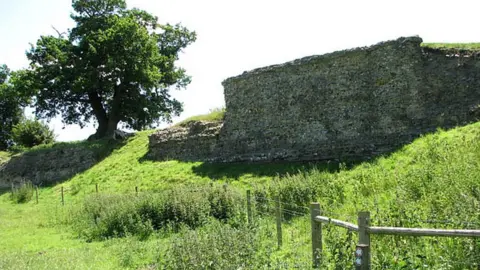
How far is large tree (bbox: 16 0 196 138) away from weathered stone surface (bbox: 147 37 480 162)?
1223 cm

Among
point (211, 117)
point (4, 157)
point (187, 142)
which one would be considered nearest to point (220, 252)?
point (187, 142)

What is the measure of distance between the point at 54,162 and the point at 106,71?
7530 mm

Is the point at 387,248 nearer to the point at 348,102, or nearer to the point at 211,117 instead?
the point at 348,102

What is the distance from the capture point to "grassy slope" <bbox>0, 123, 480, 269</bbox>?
8.87 meters

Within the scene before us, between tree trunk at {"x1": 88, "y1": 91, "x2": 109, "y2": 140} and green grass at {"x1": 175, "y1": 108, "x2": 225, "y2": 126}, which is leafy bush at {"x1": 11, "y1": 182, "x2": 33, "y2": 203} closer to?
green grass at {"x1": 175, "y1": 108, "x2": 225, "y2": 126}

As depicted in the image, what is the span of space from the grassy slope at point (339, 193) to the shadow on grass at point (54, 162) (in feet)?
24.8

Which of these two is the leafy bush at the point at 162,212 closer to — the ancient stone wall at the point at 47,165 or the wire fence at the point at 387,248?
the wire fence at the point at 387,248

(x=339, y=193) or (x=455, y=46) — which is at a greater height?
(x=455, y=46)

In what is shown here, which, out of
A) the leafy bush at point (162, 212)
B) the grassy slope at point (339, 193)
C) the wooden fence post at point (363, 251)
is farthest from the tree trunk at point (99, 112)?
the wooden fence post at point (363, 251)

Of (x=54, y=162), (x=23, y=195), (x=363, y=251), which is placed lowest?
(x=23, y=195)

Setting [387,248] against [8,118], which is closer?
[387,248]

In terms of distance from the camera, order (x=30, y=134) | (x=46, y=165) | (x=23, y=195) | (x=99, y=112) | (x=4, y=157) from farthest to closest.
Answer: (x=30, y=134)
(x=4, y=157)
(x=99, y=112)
(x=46, y=165)
(x=23, y=195)

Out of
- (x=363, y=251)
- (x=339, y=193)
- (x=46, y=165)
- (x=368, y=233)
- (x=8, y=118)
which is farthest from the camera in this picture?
(x=8, y=118)

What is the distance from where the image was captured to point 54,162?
3034 centimetres
